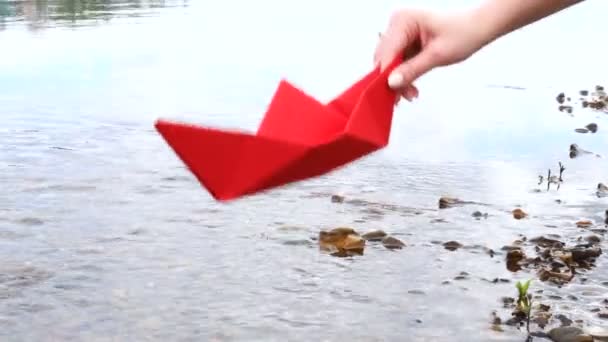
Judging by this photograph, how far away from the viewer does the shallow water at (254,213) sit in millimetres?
8875

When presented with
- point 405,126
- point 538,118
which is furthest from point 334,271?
point 538,118

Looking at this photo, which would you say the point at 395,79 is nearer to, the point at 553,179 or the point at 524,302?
the point at 524,302

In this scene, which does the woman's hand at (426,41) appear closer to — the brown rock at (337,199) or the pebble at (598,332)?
the pebble at (598,332)

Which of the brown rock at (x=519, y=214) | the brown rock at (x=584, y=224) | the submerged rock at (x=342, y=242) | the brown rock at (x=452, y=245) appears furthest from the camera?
the brown rock at (x=519, y=214)

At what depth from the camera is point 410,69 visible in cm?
313

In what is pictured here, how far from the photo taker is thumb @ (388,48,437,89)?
3.11 meters

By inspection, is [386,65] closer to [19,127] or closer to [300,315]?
[300,315]

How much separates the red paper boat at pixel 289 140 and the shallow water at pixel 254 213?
551cm

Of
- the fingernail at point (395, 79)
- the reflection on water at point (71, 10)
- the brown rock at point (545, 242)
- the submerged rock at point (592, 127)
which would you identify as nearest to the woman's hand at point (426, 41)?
the fingernail at point (395, 79)

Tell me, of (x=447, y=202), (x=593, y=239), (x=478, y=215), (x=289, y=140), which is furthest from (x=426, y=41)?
(x=447, y=202)

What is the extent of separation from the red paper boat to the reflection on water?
36973mm

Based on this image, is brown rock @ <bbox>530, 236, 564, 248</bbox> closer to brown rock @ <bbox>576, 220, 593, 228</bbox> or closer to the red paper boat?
brown rock @ <bbox>576, 220, 593, 228</bbox>

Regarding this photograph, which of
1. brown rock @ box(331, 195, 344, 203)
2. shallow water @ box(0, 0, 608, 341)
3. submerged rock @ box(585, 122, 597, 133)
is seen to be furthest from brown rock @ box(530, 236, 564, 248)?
submerged rock @ box(585, 122, 597, 133)

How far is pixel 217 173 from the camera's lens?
288cm
